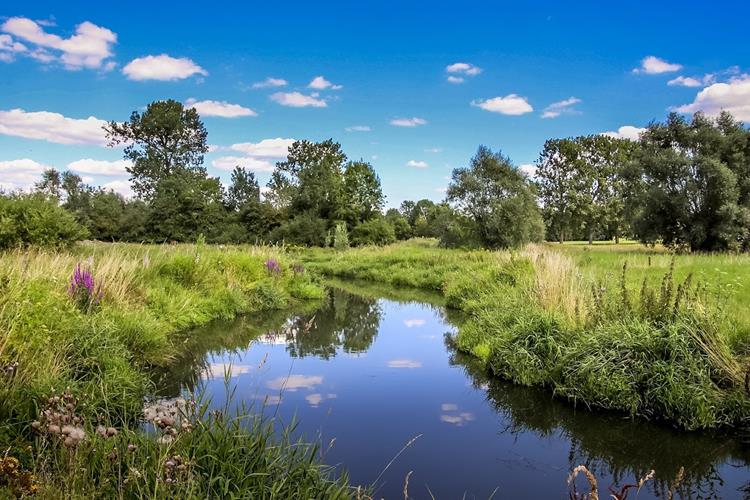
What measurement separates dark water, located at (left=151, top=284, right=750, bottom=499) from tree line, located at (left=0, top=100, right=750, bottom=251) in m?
18.7

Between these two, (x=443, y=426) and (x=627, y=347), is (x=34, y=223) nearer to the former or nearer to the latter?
(x=443, y=426)

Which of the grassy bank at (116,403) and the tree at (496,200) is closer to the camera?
the grassy bank at (116,403)

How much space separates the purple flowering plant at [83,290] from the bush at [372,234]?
113 ft

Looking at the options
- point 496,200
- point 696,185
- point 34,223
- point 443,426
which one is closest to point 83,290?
point 443,426

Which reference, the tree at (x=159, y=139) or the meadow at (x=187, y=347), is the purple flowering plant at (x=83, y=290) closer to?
the meadow at (x=187, y=347)

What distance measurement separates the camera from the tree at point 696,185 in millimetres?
24328

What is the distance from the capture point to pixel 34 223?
42.4 ft

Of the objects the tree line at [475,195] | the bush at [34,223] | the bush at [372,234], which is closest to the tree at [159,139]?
the tree line at [475,195]

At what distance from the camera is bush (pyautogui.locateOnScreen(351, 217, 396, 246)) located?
42.9 m

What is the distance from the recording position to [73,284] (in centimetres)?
784

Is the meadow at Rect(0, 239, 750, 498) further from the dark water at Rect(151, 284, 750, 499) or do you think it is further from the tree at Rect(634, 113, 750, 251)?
the tree at Rect(634, 113, 750, 251)

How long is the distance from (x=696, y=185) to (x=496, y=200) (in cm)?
1142

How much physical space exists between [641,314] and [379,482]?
15.6 feet

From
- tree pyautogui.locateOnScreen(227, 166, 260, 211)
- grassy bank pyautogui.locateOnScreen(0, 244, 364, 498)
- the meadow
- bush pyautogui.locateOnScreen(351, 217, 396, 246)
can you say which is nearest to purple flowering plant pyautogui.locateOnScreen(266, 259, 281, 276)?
grassy bank pyautogui.locateOnScreen(0, 244, 364, 498)
